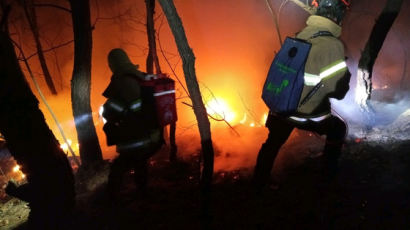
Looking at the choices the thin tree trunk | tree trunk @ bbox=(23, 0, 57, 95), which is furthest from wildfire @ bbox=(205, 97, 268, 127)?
tree trunk @ bbox=(23, 0, 57, 95)

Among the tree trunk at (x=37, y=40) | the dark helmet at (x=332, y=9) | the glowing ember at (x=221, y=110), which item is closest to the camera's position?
the dark helmet at (x=332, y=9)

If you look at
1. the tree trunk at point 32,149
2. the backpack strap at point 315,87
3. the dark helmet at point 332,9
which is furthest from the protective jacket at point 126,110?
the dark helmet at point 332,9

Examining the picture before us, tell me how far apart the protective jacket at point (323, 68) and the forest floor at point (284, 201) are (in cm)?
133

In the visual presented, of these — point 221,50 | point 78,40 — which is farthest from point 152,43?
point 221,50

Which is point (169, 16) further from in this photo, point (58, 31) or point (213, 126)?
point (58, 31)

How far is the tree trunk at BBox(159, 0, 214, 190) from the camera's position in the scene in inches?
126

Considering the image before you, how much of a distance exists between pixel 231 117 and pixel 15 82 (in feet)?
23.8

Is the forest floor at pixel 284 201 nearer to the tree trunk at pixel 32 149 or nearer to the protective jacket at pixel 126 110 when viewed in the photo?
the tree trunk at pixel 32 149

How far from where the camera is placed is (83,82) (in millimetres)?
5785

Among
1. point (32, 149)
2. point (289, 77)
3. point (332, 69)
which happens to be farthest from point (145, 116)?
point (332, 69)

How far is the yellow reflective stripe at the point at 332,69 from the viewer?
10.8ft

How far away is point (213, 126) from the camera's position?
9047 mm

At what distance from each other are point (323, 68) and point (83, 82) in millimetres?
4723

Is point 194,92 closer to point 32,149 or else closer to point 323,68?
point 323,68
